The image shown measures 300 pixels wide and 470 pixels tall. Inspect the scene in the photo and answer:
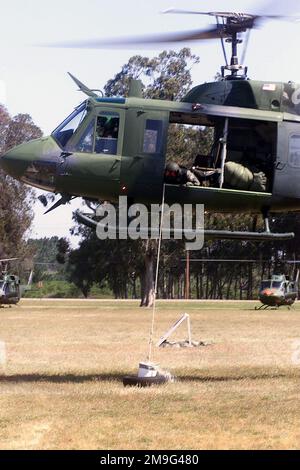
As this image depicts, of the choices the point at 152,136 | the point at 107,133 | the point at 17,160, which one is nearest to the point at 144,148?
the point at 152,136

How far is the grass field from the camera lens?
7.68 meters

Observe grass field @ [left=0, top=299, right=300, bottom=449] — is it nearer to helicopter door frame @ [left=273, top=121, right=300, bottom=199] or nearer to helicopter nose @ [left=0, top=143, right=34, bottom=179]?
helicopter door frame @ [left=273, top=121, right=300, bottom=199]

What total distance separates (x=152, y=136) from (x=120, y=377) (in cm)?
371

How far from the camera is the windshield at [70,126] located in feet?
38.1

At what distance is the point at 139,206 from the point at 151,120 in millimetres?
1298

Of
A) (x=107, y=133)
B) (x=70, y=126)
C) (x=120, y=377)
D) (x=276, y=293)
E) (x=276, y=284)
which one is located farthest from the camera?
(x=276, y=284)

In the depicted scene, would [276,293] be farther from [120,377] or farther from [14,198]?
[120,377]

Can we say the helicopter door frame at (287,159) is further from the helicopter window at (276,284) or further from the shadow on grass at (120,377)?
the helicopter window at (276,284)

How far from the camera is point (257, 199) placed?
39.1ft

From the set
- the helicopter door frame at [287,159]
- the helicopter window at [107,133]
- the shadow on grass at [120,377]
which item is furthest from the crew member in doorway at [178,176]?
the shadow on grass at [120,377]

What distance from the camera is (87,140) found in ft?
37.8

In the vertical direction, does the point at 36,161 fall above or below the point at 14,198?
below

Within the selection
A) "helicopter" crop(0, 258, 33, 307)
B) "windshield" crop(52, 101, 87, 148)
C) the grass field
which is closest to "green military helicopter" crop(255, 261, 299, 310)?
"helicopter" crop(0, 258, 33, 307)
